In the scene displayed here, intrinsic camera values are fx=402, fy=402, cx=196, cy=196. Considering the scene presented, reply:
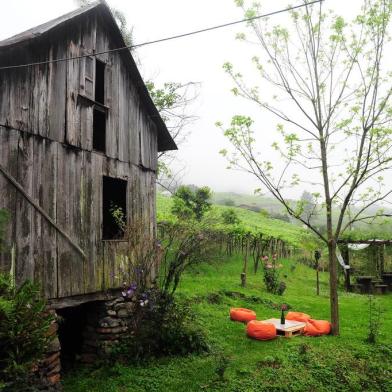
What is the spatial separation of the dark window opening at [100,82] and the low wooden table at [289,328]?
7.00 metres

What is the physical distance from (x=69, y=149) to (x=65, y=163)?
31cm

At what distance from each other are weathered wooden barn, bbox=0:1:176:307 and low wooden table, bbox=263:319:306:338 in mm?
3974

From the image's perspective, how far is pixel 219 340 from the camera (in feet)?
32.5

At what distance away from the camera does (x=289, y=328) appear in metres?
10.1

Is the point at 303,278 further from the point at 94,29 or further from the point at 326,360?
the point at 94,29

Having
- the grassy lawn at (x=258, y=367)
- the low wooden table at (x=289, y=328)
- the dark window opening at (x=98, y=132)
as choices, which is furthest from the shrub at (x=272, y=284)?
the dark window opening at (x=98, y=132)

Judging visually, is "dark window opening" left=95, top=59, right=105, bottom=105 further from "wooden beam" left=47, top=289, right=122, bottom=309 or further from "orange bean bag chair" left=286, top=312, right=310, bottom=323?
"orange bean bag chair" left=286, top=312, right=310, bottom=323

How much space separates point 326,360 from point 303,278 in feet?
50.7

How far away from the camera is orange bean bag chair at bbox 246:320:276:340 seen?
384 inches

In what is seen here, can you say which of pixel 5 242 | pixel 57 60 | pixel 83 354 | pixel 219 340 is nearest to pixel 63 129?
pixel 57 60

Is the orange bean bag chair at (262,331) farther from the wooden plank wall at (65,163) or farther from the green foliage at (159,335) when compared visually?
the wooden plank wall at (65,163)

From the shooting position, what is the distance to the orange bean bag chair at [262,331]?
9742 millimetres

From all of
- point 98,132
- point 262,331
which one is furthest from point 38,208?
point 262,331

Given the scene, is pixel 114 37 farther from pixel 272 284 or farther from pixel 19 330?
pixel 272 284
